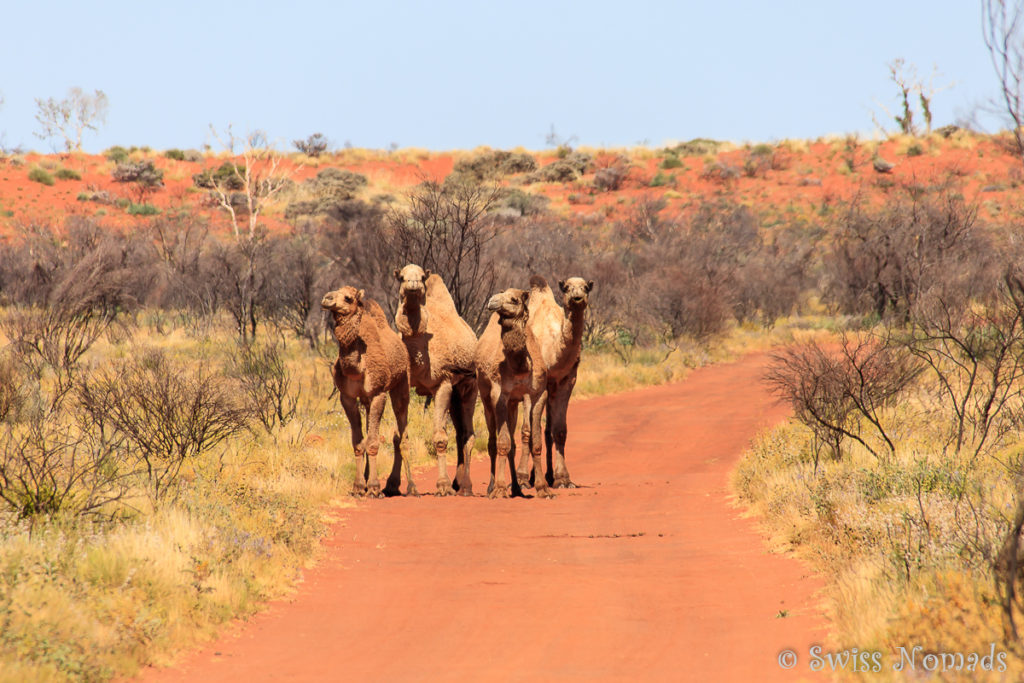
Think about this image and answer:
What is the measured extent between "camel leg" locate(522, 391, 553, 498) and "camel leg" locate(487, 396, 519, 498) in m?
0.25

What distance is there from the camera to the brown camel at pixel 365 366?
35.9 feet

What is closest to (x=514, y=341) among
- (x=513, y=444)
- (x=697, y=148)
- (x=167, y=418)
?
(x=513, y=444)

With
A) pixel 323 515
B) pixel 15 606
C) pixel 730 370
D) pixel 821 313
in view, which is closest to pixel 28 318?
pixel 323 515

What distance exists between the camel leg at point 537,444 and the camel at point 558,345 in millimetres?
38

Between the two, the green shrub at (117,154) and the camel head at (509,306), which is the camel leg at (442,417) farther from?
the green shrub at (117,154)

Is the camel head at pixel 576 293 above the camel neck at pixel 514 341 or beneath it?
above

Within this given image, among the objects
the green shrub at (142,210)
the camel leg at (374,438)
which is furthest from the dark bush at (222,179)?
the camel leg at (374,438)

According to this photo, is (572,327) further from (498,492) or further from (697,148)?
(697,148)

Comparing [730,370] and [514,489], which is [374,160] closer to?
[730,370]

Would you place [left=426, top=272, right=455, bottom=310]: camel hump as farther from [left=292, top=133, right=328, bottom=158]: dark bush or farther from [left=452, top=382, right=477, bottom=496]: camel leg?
[left=292, top=133, right=328, bottom=158]: dark bush

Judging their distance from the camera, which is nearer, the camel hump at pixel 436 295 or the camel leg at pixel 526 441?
the camel leg at pixel 526 441

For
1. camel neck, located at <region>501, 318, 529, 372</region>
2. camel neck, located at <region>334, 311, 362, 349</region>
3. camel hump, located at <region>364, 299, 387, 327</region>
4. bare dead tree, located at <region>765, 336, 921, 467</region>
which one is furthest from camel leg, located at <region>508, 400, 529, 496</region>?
bare dead tree, located at <region>765, 336, 921, 467</region>

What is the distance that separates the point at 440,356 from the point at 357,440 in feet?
4.40

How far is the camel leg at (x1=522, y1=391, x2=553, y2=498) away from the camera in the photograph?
11438 millimetres
